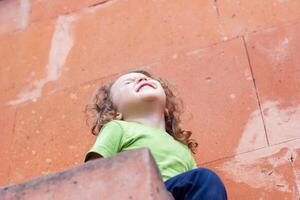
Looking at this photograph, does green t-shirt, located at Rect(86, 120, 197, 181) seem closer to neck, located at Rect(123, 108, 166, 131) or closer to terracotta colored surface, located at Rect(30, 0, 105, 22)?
neck, located at Rect(123, 108, 166, 131)

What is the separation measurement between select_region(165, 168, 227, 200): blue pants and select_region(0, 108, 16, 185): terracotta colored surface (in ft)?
3.54

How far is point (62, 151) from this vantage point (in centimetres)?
261

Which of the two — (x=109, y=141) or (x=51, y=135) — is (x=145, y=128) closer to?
(x=109, y=141)

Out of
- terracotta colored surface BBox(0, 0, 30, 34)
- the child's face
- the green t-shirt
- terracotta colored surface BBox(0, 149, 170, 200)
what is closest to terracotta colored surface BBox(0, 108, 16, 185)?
terracotta colored surface BBox(0, 0, 30, 34)

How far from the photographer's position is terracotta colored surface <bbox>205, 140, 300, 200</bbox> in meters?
2.20

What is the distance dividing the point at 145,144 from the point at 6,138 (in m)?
0.96

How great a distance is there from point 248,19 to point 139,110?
0.78 meters

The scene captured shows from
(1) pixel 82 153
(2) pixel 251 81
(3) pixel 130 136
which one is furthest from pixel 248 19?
(3) pixel 130 136

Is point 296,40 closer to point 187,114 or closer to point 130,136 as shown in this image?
point 187,114

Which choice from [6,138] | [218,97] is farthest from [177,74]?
[6,138]

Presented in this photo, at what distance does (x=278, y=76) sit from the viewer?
2506mm

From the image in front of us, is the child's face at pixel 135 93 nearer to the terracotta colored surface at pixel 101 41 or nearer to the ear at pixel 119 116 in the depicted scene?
the ear at pixel 119 116

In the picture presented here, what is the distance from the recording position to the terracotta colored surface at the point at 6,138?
2660mm

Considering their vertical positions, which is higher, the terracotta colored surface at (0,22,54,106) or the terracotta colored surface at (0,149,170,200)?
the terracotta colored surface at (0,22,54,106)
